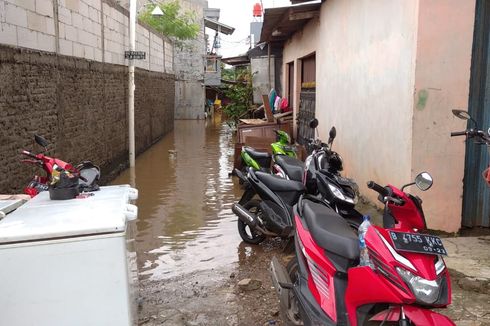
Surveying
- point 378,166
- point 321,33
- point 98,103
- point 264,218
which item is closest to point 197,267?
point 264,218

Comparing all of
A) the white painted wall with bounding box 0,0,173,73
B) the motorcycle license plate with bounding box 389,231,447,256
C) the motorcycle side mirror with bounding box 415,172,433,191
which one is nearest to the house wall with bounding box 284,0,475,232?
the motorcycle side mirror with bounding box 415,172,433,191

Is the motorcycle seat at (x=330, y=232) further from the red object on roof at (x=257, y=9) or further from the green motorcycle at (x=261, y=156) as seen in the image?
the red object on roof at (x=257, y=9)

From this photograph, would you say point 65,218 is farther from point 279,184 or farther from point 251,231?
point 251,231

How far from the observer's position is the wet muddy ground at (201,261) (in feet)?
12.7

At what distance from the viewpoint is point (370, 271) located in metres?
2.46

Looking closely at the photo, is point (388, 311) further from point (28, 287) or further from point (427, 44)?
point (427, 44)

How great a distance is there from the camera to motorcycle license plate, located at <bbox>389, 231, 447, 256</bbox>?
2.34 metres

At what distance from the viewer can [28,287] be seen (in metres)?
2.24

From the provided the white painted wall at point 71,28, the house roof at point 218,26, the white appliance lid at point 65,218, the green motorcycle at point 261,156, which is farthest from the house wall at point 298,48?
the house roof at point 218,26

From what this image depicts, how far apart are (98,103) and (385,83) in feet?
19.2

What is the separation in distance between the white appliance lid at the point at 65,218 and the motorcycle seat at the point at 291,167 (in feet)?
9.01

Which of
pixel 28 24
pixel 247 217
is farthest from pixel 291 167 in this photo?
pixel 28 24

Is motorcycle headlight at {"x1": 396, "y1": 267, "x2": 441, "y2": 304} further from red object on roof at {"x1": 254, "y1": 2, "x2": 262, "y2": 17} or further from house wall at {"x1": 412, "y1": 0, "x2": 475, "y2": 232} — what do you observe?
red object on roof at {"x1": 254, "y1": 2, "x2": 262, "y2": 17}

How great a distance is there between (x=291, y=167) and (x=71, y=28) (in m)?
4.81
